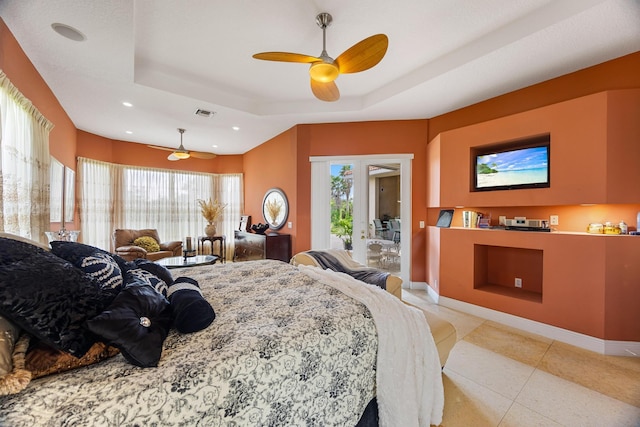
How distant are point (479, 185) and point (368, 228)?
5.74 feet

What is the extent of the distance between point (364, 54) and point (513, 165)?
2.35 metres

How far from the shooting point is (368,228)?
433 centimetres

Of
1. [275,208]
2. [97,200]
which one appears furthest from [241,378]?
[97,200]

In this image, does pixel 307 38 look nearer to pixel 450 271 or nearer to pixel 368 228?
pixel 368 228

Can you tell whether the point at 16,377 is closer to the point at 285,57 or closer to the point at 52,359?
the point at 52,359

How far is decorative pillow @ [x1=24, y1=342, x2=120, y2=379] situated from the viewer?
0.88m

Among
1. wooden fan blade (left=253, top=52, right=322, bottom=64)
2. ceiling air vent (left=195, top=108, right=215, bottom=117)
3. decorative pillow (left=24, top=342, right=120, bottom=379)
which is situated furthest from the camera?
ceiling air vent (left=195, top=108, right=215, bottom=117)

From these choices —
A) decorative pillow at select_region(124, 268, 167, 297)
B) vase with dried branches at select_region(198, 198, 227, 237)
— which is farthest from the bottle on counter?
vase with dried branches at select_region(198, 198, 227, 237)

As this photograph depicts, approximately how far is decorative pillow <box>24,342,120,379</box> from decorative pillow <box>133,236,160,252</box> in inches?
177

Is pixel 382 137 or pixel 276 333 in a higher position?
pixel 382 137

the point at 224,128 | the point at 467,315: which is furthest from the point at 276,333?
the point at 224,128

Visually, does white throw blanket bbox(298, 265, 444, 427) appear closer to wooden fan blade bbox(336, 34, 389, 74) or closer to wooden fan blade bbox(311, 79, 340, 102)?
wooden fan blade bbox(336, 34, 389, 74)

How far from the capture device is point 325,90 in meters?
2.51

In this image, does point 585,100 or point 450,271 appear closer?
point 585,100
